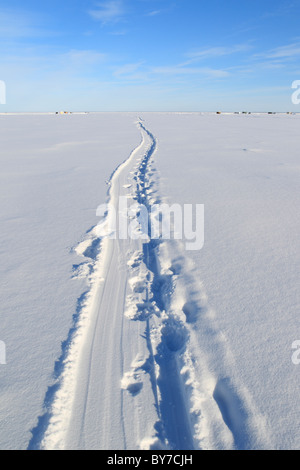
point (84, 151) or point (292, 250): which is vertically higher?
point (84, 151)

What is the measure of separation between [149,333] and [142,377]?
435mm

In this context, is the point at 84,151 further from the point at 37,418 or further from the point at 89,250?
the point at 37,418

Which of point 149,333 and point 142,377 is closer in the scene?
point 142,377

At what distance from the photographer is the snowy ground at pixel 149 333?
178 centimetres

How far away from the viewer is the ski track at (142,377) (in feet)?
5.68

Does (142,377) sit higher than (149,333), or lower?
lower

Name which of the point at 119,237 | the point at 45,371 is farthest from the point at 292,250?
the point at 45,371

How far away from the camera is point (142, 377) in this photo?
2111mm

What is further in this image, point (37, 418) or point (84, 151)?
point (84, 151)

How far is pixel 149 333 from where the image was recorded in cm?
250

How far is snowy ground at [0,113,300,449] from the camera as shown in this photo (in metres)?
1.78

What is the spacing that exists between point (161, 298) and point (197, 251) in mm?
1018

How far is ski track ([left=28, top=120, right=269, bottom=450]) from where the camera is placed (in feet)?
5.68

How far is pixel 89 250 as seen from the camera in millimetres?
3889
